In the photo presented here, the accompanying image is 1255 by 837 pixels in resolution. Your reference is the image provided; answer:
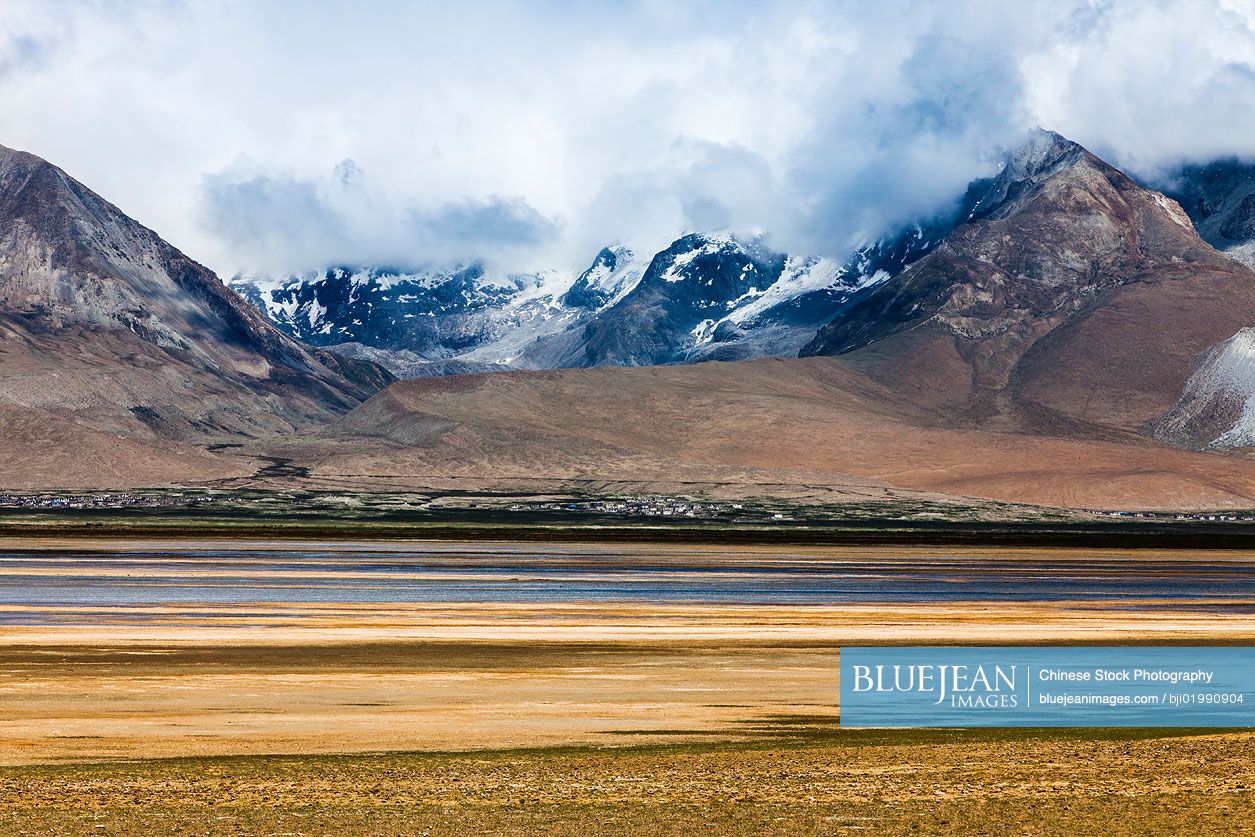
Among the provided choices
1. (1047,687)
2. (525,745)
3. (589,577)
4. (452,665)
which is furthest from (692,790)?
(589,577)

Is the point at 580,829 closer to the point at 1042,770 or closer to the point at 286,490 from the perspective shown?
the point at 1042,770

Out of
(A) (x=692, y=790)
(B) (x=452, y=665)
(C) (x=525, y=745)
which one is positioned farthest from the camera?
(B) (x=452, y=665)

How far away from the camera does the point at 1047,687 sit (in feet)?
100

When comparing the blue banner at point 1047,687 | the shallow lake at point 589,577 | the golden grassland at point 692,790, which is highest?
the shallow lake at point 589,577

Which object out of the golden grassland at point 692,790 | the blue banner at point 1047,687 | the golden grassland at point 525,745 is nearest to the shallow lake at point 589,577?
the golden grassland at point 525,745

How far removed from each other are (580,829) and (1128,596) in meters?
46.7

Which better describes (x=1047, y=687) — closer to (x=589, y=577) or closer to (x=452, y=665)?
(x=452, y=665)

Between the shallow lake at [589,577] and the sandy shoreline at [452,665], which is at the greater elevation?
the shallow lake at [589,577]

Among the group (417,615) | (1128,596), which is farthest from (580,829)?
(1128,596)

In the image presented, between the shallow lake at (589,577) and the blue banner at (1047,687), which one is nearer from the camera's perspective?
the blue banner at (1047,687)

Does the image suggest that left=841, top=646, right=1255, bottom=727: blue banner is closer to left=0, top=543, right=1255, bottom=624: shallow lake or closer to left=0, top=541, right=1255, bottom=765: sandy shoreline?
left=0, top=541, right=1255, bottom=765: sandy shoreline

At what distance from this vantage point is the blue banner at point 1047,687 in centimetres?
2652

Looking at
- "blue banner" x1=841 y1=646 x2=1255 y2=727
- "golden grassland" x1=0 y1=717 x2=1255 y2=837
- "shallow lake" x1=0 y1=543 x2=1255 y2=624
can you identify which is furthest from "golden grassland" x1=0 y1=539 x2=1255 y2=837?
"shallow lake" x1=0 y1=543 x2=1255 y2=624

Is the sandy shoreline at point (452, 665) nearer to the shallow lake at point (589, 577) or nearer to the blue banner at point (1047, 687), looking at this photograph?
the blue banner at point (1047, 687)
